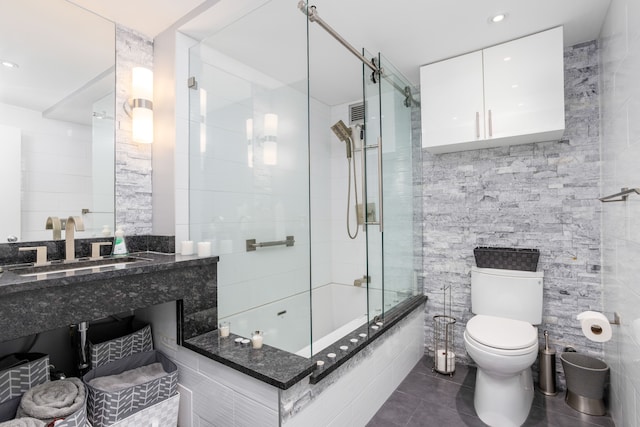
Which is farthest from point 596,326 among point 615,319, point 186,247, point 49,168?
point 49,168

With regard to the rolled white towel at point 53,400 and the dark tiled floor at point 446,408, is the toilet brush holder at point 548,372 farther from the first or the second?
the rolled white towel at point 53,400

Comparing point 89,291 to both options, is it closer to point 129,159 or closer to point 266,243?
point 266,243

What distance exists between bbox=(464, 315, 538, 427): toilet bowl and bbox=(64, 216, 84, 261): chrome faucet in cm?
226

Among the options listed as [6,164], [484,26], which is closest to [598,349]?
[484,26]

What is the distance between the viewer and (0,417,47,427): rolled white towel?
1140 mm

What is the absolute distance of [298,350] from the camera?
5.07 ft

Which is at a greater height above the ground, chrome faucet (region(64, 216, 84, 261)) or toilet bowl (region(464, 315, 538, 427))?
chrome faucet (region(64, 216, 84, 261))

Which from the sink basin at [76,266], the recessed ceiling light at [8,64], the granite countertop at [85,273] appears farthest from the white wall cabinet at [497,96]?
the recessed ceiling light at [8,64]

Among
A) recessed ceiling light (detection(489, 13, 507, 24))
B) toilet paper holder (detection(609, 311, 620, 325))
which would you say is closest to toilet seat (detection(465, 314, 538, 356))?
toilet paper holder (detection(609, 311, 620, 325))

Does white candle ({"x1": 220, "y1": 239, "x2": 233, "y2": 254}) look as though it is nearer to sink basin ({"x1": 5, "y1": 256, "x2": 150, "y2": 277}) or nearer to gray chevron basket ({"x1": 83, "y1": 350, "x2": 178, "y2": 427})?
sink basin ({"x1": 5, "y1": 256, "x2": 150, "y2": 277})

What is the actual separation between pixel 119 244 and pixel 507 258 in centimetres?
255

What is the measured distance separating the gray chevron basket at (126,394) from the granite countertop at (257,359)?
20cm

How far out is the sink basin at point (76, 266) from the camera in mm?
1393

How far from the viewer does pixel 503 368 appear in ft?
5.75
